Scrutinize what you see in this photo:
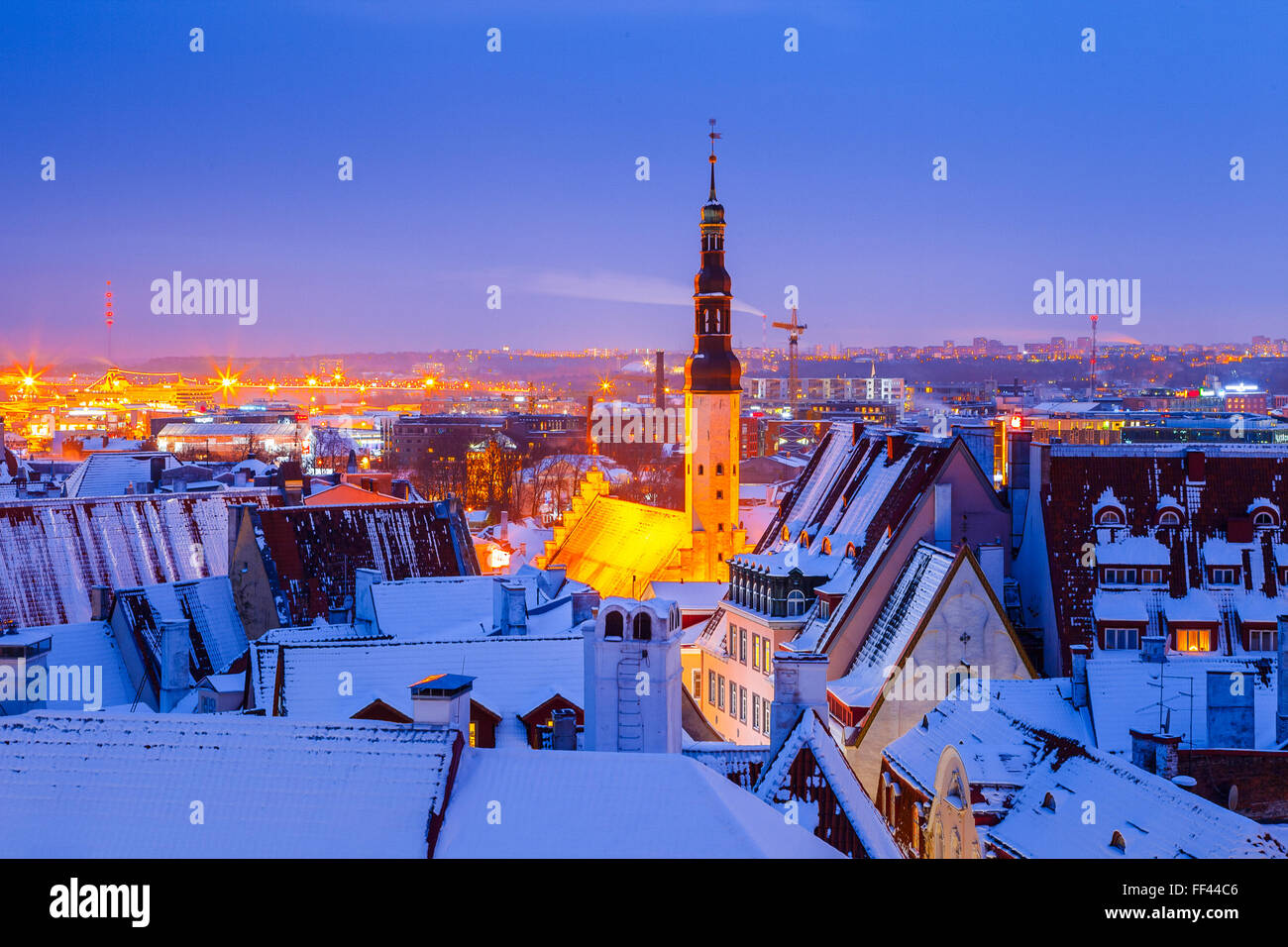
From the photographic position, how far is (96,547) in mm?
43469

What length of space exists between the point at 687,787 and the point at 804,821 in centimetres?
507

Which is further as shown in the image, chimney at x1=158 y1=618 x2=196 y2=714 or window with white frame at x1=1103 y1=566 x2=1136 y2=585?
window with white frame at x1=1103 y1=566 x2=1136 y2=585

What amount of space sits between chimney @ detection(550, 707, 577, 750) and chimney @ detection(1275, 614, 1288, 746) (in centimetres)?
1164

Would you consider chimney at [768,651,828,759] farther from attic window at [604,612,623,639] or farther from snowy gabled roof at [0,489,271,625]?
snowy gabled roof at [0,489,271,625]

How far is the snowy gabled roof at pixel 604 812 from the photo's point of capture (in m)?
14.2

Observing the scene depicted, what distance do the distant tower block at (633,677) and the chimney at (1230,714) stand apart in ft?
29.2

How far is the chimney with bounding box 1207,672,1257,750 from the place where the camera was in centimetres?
2202

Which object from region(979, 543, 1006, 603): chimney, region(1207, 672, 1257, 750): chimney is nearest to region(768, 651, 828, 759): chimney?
region(1207, 672, 1257, 750): chimney

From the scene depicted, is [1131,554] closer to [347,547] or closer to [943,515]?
[943,515]

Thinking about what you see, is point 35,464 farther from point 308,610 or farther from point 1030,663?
point 1030,663

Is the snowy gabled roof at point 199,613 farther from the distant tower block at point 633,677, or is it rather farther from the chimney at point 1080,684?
the chimney at point 1080,684

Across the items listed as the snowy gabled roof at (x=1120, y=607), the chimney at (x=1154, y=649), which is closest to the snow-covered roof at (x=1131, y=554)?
the snowy gabled roof at (x=1120, y=607)

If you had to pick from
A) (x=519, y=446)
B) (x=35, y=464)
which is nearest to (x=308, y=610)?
(x=35, y=464)

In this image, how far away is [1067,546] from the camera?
34.0 metres
